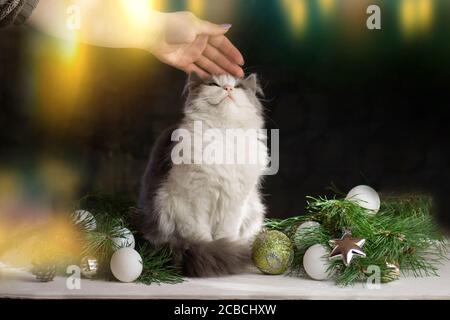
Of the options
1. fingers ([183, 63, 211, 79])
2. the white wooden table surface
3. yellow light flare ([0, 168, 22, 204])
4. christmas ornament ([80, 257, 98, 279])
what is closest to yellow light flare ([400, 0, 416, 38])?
fingers ([183, 63, 211, 79])

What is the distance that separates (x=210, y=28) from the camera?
67.8 inches

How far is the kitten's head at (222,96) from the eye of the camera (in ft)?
5.42

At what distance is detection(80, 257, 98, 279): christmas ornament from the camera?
1.54 m

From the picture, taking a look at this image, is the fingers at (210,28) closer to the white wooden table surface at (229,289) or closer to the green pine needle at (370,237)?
the green pine needle at (370,237)

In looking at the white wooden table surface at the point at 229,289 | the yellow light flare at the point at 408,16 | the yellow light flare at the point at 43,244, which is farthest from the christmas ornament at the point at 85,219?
the yellow light flare at the point at 408,16

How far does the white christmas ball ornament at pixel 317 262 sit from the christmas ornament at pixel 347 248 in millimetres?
21

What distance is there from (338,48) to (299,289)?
0.62 metres

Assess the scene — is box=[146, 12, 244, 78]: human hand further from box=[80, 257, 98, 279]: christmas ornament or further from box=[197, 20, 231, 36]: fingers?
box=[80, 257, 98, 279]: christmas ornament

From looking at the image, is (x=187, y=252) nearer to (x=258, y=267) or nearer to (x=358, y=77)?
(x=258, y=267)

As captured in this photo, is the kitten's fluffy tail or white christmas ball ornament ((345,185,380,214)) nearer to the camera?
the kitten's fluffy tail

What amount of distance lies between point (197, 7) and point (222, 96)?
23 centimetres

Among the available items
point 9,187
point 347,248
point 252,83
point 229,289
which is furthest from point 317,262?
point 9,187

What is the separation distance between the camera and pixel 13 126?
179 centimetres

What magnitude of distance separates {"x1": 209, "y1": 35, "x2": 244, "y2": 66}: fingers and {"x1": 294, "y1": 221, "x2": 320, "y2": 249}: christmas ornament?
0.40m
